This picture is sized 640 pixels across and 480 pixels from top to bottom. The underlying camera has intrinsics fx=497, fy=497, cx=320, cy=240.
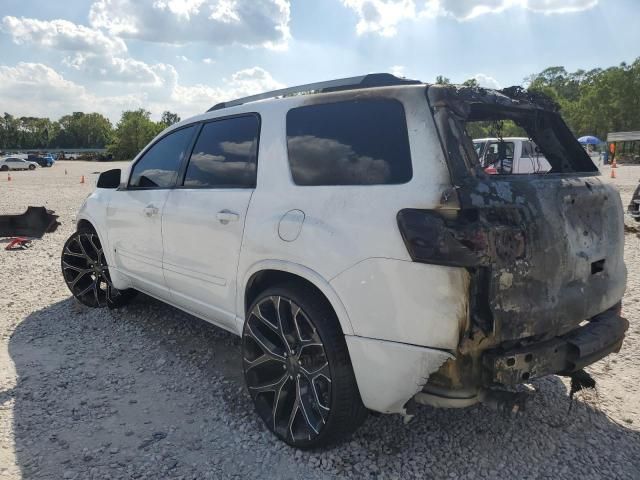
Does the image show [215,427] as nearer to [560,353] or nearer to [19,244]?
[560,353]

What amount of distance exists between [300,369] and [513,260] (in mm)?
1211

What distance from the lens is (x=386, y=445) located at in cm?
275

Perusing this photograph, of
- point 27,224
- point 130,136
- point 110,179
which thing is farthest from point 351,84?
point 130,136

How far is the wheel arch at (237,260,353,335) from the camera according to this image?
2.38 meters

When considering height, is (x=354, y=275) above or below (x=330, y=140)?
below

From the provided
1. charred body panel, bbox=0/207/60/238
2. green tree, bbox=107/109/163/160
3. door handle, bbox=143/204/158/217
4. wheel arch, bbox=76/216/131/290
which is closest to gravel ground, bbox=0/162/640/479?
wheel arch, bbox=76/216/131/290

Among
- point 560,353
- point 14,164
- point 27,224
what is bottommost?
point 14,164

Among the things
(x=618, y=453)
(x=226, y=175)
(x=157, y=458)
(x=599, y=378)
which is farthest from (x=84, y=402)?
(x=599, y=378)

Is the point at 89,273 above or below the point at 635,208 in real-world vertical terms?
below

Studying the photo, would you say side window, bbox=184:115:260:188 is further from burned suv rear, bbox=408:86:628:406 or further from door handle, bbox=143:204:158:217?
burned suv rear, bbox=408:86:628:406

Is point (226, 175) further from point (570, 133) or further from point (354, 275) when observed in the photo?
point (570, 133)

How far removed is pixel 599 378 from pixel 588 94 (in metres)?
74.8

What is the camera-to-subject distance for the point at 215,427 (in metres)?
2.95

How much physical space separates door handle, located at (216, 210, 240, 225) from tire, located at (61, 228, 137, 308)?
2260 millimetres
